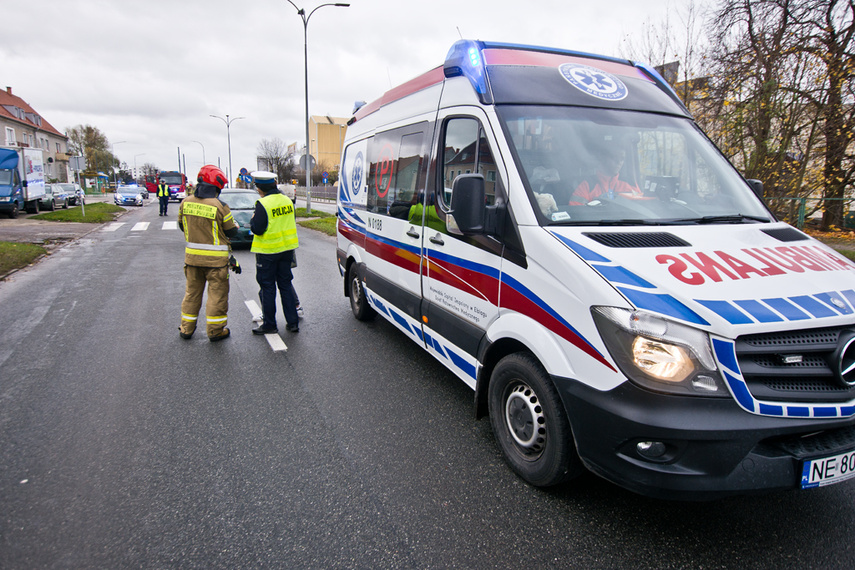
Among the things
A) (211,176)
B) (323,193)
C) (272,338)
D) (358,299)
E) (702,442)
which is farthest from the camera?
(323,193)

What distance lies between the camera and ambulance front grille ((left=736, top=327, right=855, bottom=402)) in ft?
7.24

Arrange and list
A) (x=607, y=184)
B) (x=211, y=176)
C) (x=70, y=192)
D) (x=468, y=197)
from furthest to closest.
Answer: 1. (x=70, y=192)
2. (x=211, y=176)
3. (x=607, y=184)
4. (x=468, y=197)

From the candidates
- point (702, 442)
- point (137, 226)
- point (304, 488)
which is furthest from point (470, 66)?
point (137, 226)

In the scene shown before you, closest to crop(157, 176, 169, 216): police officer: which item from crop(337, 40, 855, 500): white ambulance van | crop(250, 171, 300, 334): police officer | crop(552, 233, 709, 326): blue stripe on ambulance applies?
crop(250, 171, 300, 334): police officer

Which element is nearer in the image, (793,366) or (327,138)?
(793,366)

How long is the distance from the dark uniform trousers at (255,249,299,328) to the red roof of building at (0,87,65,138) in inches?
2836

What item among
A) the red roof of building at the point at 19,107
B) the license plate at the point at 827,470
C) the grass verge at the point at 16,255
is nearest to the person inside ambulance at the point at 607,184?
the license plate at the point at 827,470

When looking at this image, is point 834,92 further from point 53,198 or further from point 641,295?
point 53,198

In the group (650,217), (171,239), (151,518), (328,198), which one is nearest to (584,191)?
(650,217)

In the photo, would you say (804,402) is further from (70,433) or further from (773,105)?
(773,105)

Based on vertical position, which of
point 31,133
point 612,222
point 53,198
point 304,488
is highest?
point 31,133

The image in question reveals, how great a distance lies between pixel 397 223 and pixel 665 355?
9.58 ft

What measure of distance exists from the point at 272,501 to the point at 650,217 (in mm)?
2676

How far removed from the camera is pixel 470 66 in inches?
138
